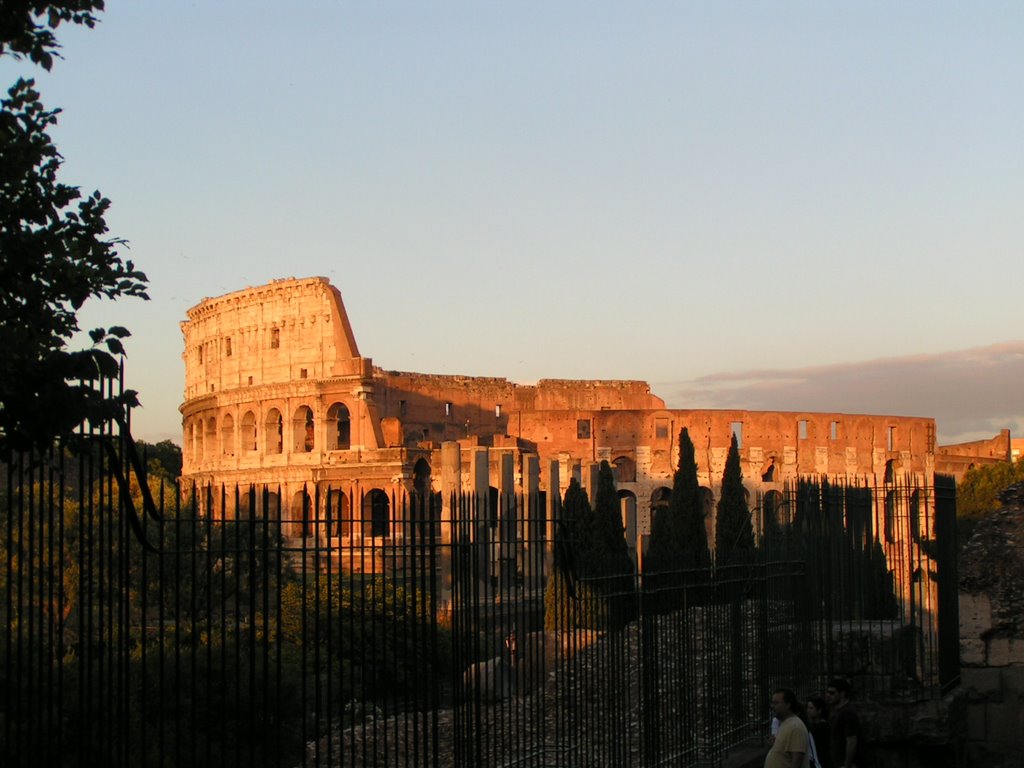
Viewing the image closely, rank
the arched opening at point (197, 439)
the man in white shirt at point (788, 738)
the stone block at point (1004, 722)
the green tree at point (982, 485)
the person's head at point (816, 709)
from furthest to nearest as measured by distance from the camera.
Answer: the arched opening at point (197, 439), the green tree at point (982, 485), the stone block at point (1004, 722), the person's head at point (816, 709), the man in white shirt at point (788, 738)

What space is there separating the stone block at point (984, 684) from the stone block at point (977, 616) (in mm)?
269

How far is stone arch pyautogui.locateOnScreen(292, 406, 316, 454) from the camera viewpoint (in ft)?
167

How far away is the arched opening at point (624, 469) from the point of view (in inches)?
1983

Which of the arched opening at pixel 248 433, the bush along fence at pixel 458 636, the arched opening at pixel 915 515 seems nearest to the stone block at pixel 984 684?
the bush along fence at pixel 458 636

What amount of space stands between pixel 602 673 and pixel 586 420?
4310 cm

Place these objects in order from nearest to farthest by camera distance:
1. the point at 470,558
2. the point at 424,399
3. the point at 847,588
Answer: the point at 470,558 → the point at 847,588 → the point at 424,399

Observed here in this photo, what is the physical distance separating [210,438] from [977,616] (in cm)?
4708

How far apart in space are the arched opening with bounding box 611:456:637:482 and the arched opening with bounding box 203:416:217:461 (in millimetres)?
15520

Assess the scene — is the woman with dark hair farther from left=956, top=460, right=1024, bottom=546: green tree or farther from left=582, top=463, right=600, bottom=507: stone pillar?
left=956, top=460, right=1024, bottom=546: green tree

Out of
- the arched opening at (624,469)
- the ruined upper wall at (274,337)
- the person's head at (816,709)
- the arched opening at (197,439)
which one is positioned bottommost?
the person's head at (816,709)

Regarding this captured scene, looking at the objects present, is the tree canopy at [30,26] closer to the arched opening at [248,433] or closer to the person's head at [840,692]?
the person's head at [840,692]

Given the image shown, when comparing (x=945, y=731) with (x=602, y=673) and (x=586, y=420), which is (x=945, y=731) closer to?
(x=602, y=673)

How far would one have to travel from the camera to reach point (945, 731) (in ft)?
32.4

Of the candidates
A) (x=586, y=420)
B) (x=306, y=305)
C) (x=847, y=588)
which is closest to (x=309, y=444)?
(x=306, y=305)
